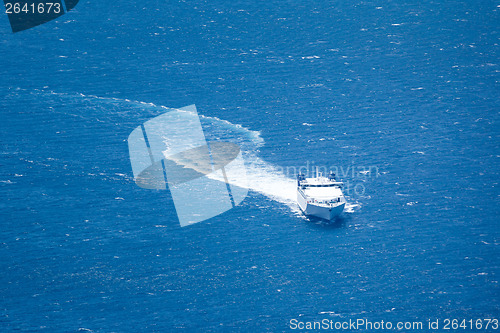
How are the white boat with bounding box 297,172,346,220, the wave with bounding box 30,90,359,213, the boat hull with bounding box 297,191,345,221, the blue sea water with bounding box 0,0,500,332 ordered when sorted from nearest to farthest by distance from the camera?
the blue sea water with bounding box 0,0,500,332
the boat hull with bounding box 297,191,345,221
the white boat with bounding box 297,172,346,220
the wave with bounding box 30,90,359,213

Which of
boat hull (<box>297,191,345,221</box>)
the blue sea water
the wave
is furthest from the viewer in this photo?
the wave

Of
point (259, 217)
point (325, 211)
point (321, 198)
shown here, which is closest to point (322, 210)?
point (325, 211)

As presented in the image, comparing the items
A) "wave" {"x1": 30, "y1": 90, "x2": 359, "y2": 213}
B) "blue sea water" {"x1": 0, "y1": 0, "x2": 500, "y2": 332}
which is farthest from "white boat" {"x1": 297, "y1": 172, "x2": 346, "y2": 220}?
"wave" {"x1": 30, "y1": 90, "x2": 359, "y2": 213}

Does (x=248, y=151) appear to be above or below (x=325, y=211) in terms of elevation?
above

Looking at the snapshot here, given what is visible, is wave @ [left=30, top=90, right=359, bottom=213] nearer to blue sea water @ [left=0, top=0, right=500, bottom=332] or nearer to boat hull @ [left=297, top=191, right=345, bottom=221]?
blue sea water @ [left=0, top=0, right=500, bottom=332]

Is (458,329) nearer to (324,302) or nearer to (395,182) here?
(324,302)

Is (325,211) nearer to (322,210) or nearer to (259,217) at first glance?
(322,210)
